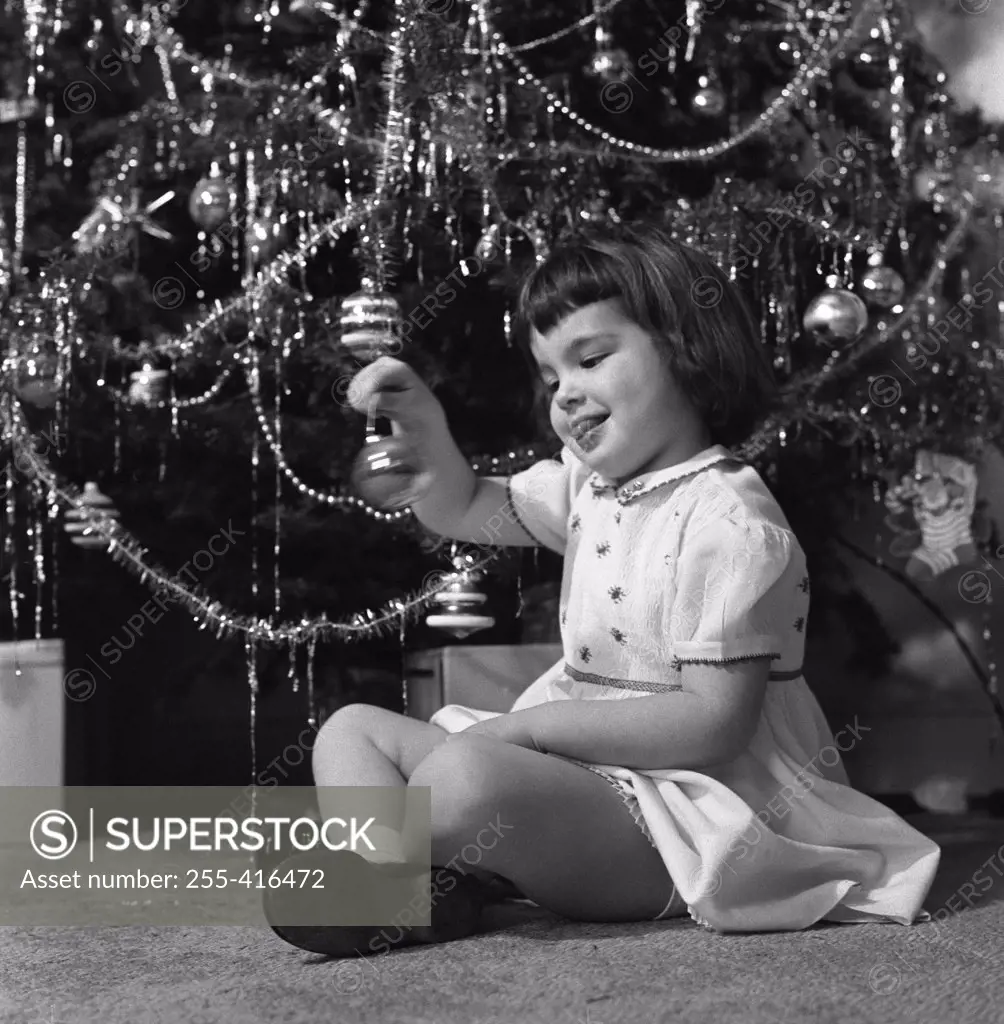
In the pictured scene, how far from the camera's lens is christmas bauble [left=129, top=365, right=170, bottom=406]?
1.63 m

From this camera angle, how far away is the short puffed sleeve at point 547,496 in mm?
1267

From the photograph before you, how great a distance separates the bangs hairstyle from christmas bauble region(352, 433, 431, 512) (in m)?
0.16

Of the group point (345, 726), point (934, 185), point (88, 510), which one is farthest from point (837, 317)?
point (88, 510)

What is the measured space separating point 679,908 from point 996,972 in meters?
0.28

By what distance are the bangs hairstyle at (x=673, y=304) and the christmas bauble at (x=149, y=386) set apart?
0.64 m

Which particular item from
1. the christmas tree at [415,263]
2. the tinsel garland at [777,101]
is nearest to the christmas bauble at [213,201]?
the christmas tree at [415,263]

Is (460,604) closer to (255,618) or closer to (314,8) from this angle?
(255,618)

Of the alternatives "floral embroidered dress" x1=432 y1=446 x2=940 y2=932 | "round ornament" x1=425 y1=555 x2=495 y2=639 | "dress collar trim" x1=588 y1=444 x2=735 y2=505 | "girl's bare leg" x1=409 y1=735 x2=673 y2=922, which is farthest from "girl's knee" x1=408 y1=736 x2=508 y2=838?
"round ornament" x1=425 y1=555 x2=495 y2=639

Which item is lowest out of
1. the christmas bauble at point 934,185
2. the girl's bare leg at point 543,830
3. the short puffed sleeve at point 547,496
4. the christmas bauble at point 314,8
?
the girl's bare leg at point 543,830

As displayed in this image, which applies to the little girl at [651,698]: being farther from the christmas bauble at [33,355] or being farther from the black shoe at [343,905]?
the christmas bauble at [33,355]

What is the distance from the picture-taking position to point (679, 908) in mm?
1078

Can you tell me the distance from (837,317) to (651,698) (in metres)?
0.71

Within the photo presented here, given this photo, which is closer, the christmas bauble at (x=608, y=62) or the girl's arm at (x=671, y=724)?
the girl's arm at (x=671, y=724)

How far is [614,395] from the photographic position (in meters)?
1.11
